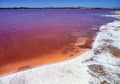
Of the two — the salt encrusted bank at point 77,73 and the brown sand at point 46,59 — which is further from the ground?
the salt encrusted bank at point 77,73

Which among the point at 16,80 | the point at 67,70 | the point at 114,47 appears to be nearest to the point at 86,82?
the point at 67,70

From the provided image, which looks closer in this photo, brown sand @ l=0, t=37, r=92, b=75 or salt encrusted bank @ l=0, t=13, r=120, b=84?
salt encrusted bank @ l=0, t=13, r=120, b=84

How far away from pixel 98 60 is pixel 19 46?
217 inches

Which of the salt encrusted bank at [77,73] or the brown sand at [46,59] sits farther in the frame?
the brown sand at [46,59]

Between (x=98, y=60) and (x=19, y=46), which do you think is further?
(x=19, y=46)

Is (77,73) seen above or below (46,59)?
above

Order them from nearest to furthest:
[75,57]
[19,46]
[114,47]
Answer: [75,57] → [114,47] → [19,46]

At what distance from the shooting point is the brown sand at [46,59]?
22.5ft

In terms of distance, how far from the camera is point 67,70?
6336 millimetres

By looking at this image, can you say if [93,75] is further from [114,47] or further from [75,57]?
[114,47]

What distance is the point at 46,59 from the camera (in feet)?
25.9

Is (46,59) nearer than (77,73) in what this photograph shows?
No

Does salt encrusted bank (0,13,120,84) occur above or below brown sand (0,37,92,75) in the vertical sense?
above

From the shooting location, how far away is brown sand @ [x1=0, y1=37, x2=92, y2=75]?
6844mm
